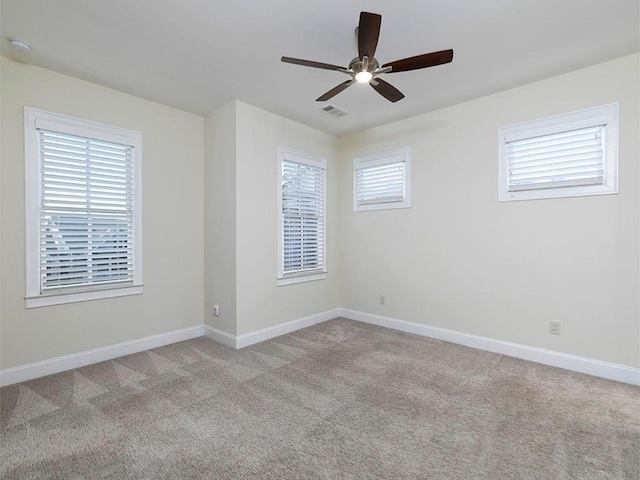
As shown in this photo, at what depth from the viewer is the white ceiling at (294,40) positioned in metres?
2.08

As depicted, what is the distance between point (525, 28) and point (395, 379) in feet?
9.80

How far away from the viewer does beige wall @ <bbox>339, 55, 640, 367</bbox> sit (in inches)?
107

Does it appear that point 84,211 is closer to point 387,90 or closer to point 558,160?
point 387,90

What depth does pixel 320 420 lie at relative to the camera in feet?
7.11

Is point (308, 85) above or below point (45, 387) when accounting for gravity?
above

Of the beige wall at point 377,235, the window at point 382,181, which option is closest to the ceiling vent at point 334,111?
the beige wall at point 377,235

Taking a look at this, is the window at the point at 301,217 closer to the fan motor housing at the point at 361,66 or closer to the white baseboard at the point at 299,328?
the white baseboard at the point at 299,328

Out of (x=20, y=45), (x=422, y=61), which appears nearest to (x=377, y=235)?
(x=422, y=61)

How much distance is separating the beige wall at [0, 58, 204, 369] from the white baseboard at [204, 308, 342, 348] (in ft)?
1.25

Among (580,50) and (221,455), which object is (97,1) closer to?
(221,455)

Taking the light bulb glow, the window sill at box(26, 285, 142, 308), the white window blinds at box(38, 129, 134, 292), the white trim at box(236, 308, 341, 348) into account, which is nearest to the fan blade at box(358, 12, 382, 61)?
the light bulb glow

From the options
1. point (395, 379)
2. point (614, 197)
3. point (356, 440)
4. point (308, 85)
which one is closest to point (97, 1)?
point (308, 85)

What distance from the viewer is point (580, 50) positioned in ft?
8.41

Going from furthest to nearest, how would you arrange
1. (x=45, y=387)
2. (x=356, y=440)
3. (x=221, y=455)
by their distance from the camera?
1. (x=45, y=387)
2. (x=356, y=440)
3. (x=221, y=455)
